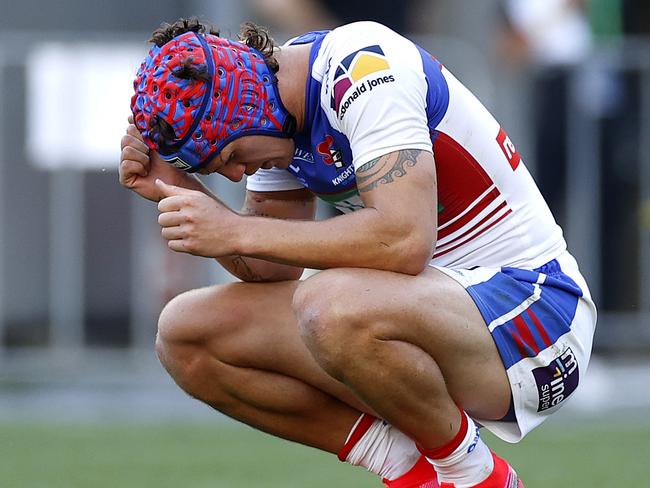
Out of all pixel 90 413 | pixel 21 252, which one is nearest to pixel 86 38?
pixel 21 252

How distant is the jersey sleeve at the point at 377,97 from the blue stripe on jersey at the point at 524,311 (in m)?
0.52

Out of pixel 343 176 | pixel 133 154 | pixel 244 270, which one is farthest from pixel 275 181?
pixel 133 154

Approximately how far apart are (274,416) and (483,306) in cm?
86

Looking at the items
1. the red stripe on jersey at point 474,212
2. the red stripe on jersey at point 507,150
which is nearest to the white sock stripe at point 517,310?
the red stripe on jersey at point 474,212

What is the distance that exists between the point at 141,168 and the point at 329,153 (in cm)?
61

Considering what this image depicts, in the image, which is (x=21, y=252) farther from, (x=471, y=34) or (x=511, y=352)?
(x=511, y=352)

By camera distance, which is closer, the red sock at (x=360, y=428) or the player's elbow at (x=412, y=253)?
the player's elbow at (x=412, y=253)

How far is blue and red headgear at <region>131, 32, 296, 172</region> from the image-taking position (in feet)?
14.1

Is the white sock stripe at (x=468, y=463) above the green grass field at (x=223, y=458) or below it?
above

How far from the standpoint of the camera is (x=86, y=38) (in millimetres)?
10195

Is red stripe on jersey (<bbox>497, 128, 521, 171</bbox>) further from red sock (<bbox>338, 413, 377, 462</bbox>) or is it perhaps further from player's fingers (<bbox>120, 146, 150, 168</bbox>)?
player's fingers (<bbox>120, 146, 150, 168</bbox>)

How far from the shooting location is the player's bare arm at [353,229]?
13.8 ft

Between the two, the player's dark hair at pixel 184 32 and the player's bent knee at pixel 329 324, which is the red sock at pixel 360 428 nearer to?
the player's bent knee at pixel 329 324

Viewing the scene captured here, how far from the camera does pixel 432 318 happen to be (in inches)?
169
